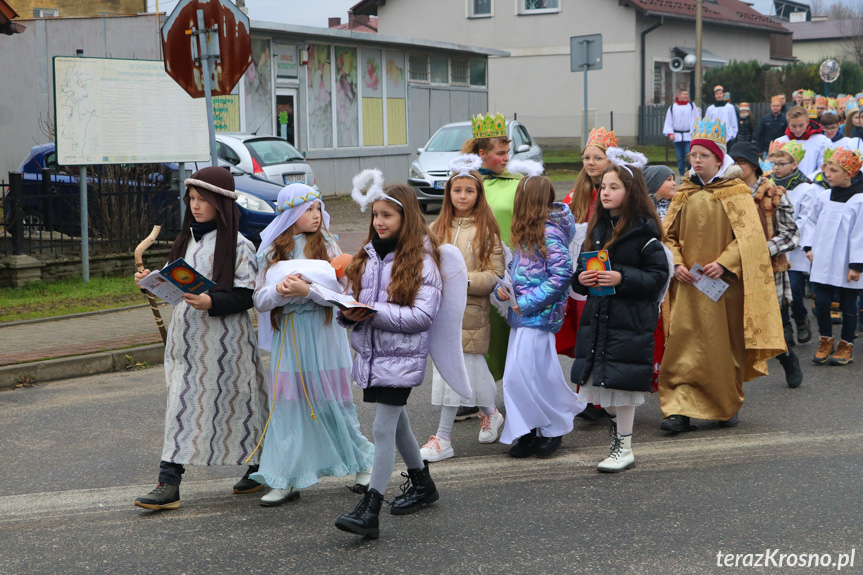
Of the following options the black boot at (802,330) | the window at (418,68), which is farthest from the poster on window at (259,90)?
the black boot at (802,330)

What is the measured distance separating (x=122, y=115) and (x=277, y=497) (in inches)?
355

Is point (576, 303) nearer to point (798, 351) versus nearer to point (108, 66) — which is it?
point (798, 351)

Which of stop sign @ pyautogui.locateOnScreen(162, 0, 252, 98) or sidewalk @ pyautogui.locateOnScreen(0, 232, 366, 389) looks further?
stop sign @ pyautogui.locateOnScreen(162, 0, 252, 98)

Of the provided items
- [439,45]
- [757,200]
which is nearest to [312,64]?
[439,45]

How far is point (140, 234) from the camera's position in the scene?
13938 millimetres

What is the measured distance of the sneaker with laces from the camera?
511 cm

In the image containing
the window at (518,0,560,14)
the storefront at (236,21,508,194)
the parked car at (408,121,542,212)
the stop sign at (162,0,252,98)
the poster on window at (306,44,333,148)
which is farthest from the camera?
the window at (518,0,560,14)

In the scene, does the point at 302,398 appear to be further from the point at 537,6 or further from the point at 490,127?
the point at 537,6

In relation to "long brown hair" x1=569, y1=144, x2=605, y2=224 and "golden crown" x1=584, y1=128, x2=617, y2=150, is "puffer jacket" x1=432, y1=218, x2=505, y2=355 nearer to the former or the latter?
"long brown hair" x1=569, y1=144, x2=605, y2=224

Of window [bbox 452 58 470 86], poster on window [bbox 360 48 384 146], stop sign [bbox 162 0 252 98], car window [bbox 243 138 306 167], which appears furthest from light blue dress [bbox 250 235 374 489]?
window [bbox 452 58 470 86]

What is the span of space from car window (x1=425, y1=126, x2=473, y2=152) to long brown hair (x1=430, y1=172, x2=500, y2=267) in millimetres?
14399

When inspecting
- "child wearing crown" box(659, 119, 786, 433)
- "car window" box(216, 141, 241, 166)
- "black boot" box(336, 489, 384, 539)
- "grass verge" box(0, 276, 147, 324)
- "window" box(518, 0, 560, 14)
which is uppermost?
"window" box(518, 0, 560, 14)

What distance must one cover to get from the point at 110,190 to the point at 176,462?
9561 millimetres

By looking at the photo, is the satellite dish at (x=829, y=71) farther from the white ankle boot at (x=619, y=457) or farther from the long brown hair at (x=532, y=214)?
the white ankle boot at (x=619, y=457)
